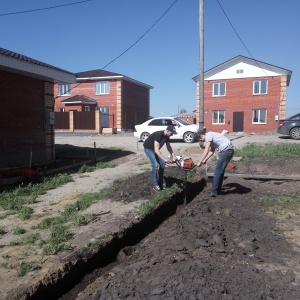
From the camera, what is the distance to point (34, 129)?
36.2 ft

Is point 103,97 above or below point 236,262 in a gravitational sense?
above

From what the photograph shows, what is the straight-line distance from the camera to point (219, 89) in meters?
32.5

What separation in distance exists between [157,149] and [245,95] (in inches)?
1051

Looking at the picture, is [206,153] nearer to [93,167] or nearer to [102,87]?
[93,167]

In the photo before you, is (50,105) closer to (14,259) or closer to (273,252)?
(14,259)

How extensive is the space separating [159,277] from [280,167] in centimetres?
746

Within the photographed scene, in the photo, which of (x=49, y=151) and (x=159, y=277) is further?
(x=49, y=151)

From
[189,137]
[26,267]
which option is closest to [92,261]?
[26,267]

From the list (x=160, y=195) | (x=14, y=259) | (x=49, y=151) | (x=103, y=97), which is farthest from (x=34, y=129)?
(x=103, y=97)

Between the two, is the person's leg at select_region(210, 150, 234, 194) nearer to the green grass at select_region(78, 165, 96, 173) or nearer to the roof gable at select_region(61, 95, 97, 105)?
the green grass at select_region(78, 165, 96, 173)

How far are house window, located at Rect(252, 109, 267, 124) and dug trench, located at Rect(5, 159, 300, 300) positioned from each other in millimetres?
25872

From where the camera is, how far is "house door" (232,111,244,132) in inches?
1250

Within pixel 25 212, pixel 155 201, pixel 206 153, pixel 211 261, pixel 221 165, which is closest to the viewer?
pixel 211 261

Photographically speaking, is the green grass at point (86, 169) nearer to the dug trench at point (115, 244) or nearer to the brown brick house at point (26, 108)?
the brown brick house at point (26, 108)
